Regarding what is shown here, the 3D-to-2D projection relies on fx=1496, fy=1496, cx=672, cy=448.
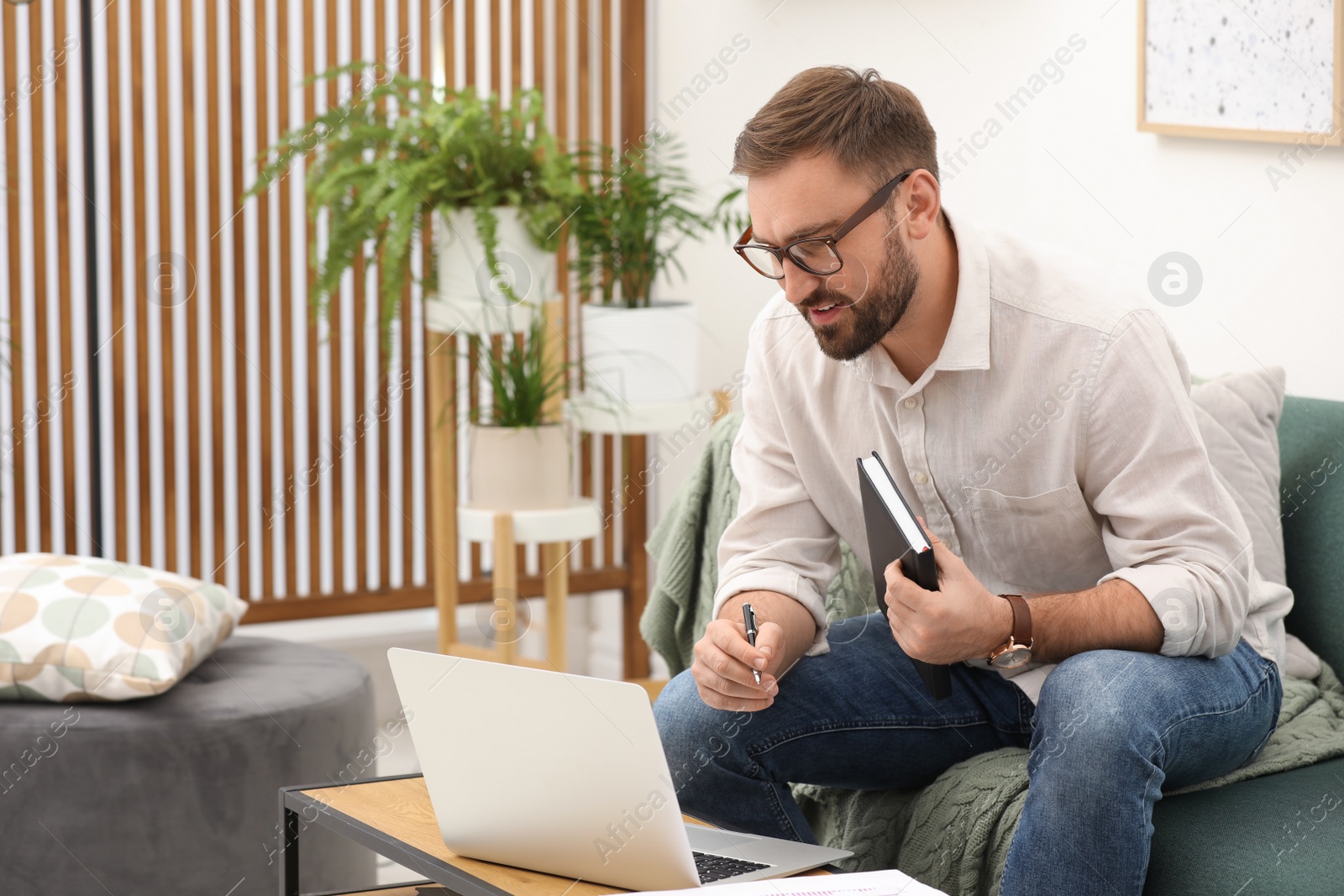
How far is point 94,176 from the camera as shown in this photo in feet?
11.3

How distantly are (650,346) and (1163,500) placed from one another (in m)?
1.80

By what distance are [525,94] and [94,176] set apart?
1.04m

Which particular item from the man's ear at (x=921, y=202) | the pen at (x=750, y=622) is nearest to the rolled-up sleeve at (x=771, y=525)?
the pen at (x=750, y=622)

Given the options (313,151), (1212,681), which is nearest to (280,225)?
(313,151)

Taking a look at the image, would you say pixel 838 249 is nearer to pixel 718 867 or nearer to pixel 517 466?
pixel 718 867

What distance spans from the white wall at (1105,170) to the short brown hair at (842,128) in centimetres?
86

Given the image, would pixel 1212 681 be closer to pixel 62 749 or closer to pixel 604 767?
pixel 604 767

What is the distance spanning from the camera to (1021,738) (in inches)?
71.0

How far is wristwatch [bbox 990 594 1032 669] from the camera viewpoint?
1585 millimetres

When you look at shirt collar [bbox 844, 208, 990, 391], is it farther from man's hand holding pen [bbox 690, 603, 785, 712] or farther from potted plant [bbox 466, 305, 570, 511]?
potted plant [bbox 466, 305, 570, 511]

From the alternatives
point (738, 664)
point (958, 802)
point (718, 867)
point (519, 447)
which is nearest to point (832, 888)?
point (718, 867)

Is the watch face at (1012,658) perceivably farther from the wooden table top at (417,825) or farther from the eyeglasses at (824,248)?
the eyeglasses at (824,248)

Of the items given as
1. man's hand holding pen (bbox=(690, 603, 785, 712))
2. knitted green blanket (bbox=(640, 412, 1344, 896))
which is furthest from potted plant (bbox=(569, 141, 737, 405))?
man's hand holding pen (bbox=(690, 603, 785, 712))

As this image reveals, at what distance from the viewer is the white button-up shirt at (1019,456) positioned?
5.27 feet
